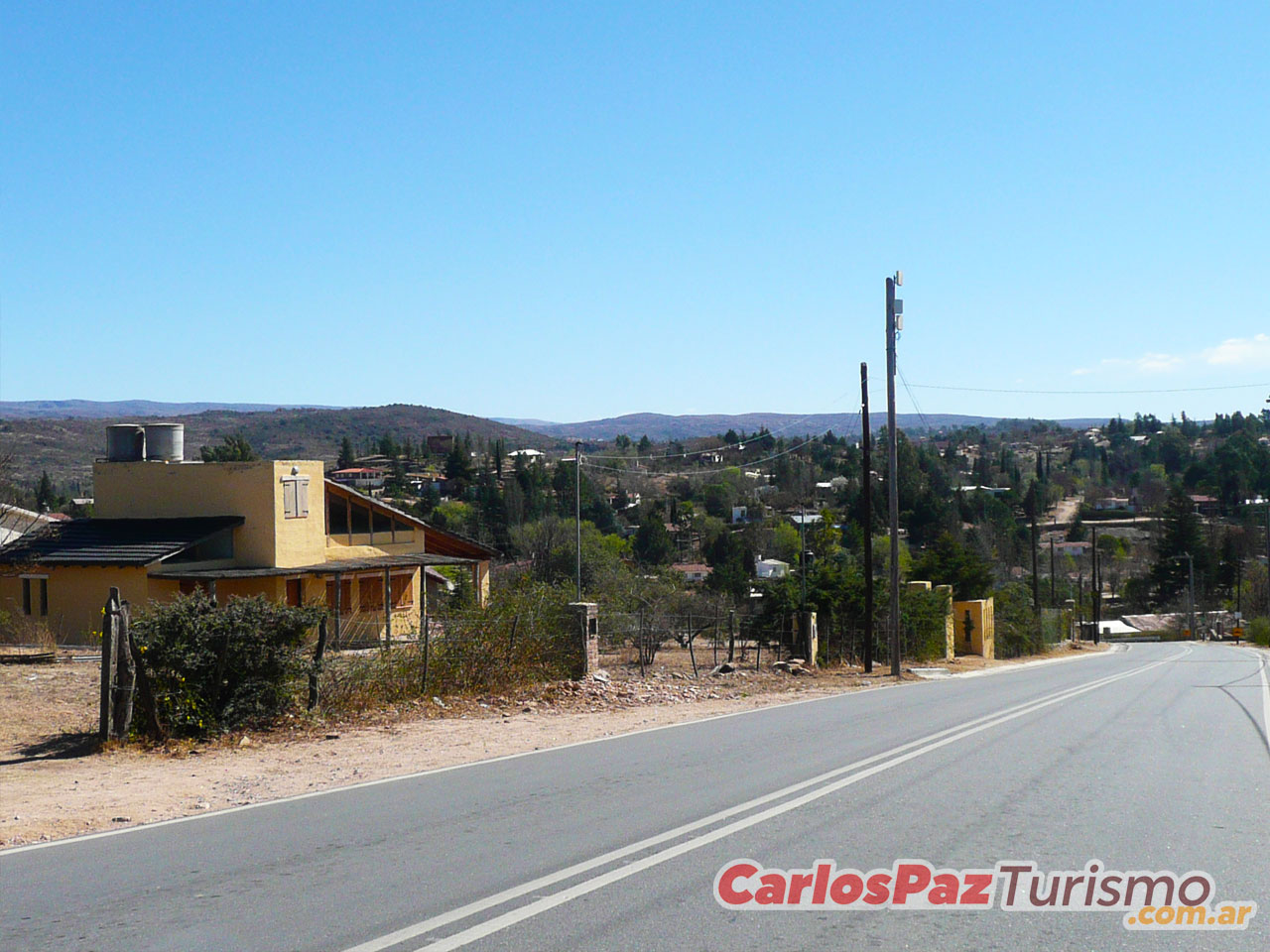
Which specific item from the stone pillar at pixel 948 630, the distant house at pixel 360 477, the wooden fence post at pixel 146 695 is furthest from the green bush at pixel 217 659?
the distant house at pixel 360 477

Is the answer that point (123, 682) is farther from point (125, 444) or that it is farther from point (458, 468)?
point (458, 468)

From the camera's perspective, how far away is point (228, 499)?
34.4 metres

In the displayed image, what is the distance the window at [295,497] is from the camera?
34500 mm

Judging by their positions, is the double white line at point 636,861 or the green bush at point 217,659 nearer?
the double white line at point 636,861

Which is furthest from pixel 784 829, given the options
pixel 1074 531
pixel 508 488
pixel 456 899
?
pixel 1074 531

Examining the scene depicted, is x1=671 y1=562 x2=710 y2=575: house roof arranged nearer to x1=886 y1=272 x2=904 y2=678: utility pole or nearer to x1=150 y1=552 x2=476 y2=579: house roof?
x1=150 y1=552 x2=476 y2=579: house roof

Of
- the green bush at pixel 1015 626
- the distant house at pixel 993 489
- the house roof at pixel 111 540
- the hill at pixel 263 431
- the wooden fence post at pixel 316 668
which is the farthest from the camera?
the distant house at pixel 993 489

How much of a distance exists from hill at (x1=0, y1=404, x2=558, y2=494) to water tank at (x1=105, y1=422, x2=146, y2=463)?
56.1 metres

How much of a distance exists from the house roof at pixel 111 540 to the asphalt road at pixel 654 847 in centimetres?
2229

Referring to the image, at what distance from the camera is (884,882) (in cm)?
683

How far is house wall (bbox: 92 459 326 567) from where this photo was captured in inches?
1336

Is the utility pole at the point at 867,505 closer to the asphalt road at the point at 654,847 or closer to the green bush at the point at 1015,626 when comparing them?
the asphalt road at the point at 654,847

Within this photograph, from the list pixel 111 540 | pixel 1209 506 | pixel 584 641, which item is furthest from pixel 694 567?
pixel 1209 506

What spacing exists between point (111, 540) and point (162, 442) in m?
4.77
